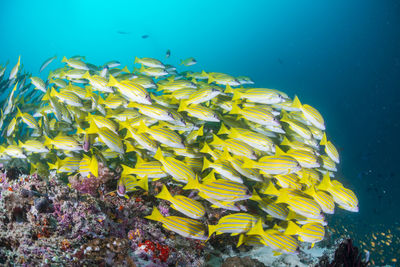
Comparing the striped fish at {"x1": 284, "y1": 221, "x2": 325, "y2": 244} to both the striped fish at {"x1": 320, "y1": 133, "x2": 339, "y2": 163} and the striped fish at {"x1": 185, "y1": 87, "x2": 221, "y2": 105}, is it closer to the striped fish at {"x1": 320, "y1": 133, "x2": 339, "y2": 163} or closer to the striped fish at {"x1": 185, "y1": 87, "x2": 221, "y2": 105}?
the striped fish at {"x1": 320, "y1": 133, "x2": 339, "y2": 163}

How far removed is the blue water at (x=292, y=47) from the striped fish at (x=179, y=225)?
12037 mm

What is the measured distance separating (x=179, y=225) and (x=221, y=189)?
2.73ft

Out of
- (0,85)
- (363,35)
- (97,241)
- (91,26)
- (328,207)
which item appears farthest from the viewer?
(91,26)

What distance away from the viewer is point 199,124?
5.16 meters

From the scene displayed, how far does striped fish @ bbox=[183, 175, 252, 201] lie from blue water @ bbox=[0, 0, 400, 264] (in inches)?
461

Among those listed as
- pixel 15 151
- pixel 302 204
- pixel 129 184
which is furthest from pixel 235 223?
pixel 15 151

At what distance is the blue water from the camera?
43.8 meters

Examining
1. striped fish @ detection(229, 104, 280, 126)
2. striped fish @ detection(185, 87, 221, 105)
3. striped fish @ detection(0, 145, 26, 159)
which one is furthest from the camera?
striped fish @ detection(0, 145, 26, 159)

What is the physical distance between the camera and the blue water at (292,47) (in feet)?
144

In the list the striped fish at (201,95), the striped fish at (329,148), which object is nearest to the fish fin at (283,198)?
the striped fish at (329,148)

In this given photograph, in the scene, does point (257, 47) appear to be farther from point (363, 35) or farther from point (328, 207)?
point (328, 207)

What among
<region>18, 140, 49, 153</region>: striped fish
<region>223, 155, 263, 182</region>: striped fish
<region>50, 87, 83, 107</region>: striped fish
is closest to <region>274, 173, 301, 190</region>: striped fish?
<region>223, 155, 263, 182</region>: striped fish

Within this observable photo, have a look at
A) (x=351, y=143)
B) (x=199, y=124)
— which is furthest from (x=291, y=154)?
(x=351, y=143)

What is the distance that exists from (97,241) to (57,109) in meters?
3.31
